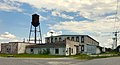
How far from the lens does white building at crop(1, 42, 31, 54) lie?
72750 mm

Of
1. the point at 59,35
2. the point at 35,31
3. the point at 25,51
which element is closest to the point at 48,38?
the point at 59,35

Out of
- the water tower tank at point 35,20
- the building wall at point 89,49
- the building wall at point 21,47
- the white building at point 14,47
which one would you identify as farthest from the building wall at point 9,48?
the building wall at point 89,49

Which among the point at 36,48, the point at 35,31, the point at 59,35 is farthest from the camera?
the point at 59,35

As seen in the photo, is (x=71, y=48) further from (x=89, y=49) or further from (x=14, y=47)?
(x=89, y=49)

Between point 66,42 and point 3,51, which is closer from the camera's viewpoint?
point 66,42

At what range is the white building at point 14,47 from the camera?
7275cm

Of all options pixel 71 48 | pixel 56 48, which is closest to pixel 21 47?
pixel 56 48

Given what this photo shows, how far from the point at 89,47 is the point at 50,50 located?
2625 centimetres

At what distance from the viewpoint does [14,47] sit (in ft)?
240

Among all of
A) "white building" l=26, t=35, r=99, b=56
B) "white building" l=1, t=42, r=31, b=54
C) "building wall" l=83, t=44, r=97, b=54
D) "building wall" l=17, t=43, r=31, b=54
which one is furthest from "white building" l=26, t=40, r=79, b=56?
"building wall" l=83, t=44, r=97, b=54

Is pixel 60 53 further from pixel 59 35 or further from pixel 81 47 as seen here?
pixel 59 35

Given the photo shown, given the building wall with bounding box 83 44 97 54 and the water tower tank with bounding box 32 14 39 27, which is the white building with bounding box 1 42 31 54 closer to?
the water tower tank with bounding box 32 14 39 27

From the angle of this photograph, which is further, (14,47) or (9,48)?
(9,48)

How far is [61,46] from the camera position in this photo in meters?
67.6
